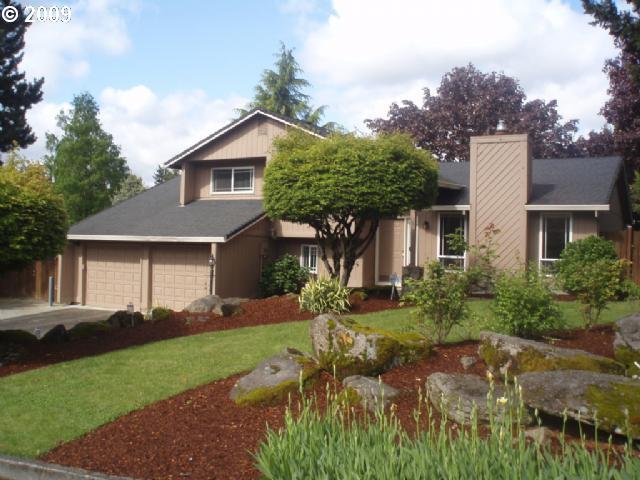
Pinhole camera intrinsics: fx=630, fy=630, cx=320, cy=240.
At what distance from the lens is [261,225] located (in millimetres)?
19906

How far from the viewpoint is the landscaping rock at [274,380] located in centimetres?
696

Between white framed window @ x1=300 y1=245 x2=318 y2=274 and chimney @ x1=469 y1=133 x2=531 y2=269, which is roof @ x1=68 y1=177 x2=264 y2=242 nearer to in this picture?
white framed window @ x1=300 y1=245 x2=318 y2=274

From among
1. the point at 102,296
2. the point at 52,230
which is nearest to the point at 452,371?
the point at 52,230

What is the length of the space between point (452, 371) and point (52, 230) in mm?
7258

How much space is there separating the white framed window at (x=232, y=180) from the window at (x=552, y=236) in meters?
9.60

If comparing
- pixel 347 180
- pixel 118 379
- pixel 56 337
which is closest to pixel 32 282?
pixel 56 337

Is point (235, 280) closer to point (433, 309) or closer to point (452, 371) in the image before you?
point (433, 309)

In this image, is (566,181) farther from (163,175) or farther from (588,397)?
(163,175)

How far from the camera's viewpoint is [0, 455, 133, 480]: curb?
18.4 ft

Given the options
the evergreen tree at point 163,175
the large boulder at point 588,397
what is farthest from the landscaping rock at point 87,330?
the evergreen tree at point 163,175

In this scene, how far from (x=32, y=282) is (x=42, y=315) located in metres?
6.03

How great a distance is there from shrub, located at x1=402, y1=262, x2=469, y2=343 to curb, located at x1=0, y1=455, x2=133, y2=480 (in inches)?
189

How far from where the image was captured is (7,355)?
429 inches

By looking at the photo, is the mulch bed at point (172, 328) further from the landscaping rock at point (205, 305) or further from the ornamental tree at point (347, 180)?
the ornamental tree at point (347, 180)
